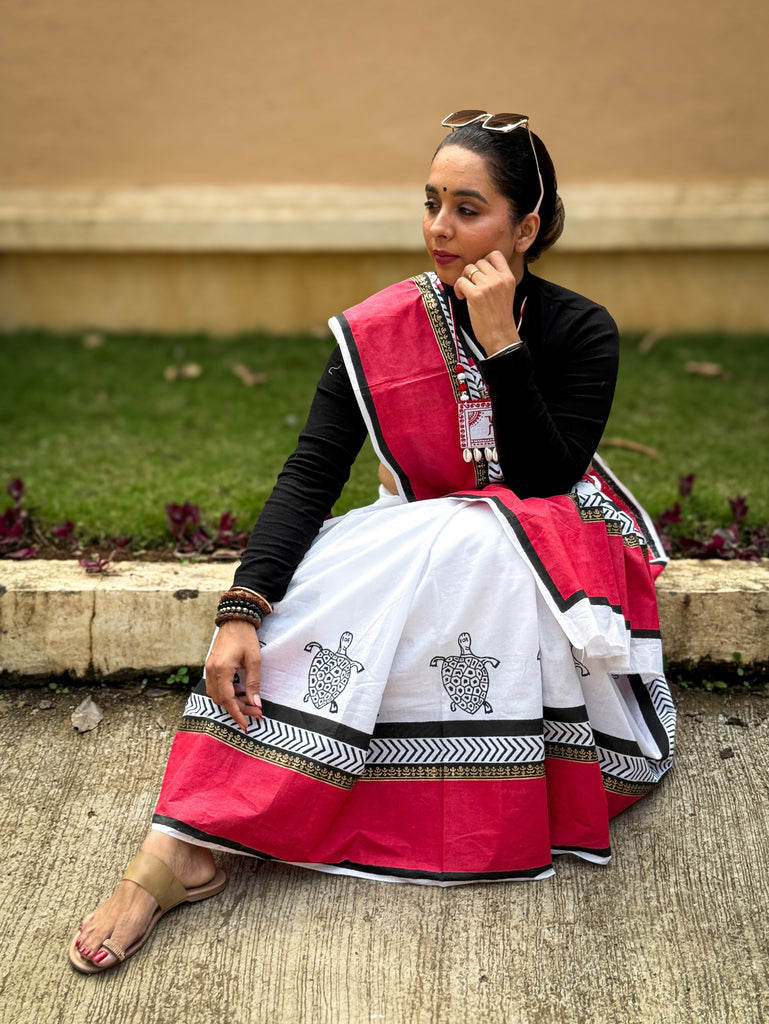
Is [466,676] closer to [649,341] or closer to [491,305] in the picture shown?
[491,305]

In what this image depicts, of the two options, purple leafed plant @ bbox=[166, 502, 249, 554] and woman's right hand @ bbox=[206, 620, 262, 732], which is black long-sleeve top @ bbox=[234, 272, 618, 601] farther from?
purple leafed plant @ bbox=[166, 502, 249, 554]

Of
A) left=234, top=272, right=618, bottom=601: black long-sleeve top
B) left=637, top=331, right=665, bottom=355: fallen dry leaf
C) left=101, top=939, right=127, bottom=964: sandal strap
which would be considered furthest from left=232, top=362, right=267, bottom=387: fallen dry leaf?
left=101, top=939, right=127, bottom=964: sandal strap

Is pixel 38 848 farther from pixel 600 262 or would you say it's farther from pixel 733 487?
pixel 600 262

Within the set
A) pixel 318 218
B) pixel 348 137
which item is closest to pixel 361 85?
pixel 348 137

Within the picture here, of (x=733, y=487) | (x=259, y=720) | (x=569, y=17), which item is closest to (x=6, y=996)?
(x=259, y=720)

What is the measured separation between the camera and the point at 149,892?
224 cm

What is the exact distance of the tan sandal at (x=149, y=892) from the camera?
217 cm

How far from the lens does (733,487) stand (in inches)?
150

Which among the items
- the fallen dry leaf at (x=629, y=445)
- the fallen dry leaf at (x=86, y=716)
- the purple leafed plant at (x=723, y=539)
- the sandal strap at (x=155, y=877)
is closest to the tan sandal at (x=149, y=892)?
the sandal strap at (x=155, y=877)

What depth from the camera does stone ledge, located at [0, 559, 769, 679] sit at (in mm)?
3010

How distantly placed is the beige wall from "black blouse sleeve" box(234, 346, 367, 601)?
3.03 meters

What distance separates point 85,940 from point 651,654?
1435 millimetres

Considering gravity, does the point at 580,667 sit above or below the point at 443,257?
below

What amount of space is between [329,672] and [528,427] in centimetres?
71
